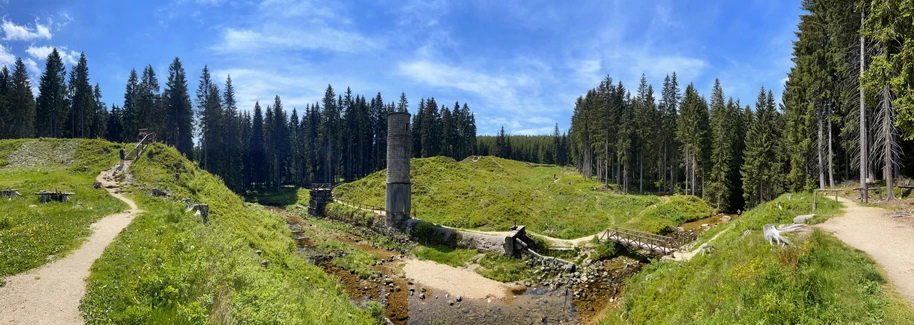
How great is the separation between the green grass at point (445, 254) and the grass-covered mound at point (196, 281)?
9.22m

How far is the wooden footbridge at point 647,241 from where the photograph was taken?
2688cm

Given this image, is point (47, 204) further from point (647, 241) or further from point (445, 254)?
point (647, 241)

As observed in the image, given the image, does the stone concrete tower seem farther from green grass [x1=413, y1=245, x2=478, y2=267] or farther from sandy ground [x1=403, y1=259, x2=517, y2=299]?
sandy ground [x1=403, y1=259, x2=517, y2=299]

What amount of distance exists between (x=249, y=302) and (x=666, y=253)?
25530 millimetres

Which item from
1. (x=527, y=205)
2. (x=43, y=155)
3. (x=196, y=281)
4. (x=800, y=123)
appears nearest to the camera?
(x=196, y=281)

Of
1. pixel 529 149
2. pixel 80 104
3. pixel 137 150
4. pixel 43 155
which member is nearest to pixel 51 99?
pixel 80 104

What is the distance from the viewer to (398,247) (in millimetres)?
33875

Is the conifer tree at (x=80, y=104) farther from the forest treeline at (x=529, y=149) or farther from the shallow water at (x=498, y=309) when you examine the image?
the forest treeline at (x=529, y=149)

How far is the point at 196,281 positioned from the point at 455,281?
16198 millimetres

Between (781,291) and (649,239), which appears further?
(649,239)

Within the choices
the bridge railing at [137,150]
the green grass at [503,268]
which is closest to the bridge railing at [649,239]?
the green grass at [503,268]

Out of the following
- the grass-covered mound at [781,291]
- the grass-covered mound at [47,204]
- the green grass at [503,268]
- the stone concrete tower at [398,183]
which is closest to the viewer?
the grass-covered mound at [781,291]

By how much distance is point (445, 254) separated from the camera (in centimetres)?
3086

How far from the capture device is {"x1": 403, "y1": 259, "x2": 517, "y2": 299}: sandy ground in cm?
2294
